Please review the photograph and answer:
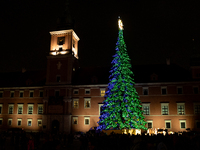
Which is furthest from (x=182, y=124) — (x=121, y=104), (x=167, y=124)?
(x=121, y=104)

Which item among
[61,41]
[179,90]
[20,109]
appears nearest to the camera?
[179,90]

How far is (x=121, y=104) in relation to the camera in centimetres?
2931

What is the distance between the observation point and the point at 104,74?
47125 mm

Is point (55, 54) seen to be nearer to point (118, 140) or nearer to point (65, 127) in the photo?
point (65, 127)

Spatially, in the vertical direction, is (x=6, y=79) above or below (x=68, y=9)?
below

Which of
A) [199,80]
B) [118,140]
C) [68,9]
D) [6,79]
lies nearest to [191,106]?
[199,80]

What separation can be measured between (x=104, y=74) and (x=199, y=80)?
63.5 feet

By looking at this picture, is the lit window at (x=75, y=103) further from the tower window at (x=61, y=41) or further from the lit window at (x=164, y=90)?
the lit window at (x=164, y=90)

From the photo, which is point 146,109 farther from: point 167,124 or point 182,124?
point 182,124

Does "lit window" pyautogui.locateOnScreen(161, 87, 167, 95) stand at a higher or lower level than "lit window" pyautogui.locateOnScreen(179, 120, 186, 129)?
higher

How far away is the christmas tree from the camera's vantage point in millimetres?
28578

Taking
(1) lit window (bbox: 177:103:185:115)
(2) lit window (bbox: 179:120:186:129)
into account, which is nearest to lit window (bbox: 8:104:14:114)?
(1) lit window (bbox: 177:103:185:115)

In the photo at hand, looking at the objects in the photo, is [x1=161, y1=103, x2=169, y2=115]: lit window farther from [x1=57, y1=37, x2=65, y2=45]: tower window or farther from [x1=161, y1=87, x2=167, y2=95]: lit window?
[x1=57, y1=37, x2=65, y2=45]: tower window

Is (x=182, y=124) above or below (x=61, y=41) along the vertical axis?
below
